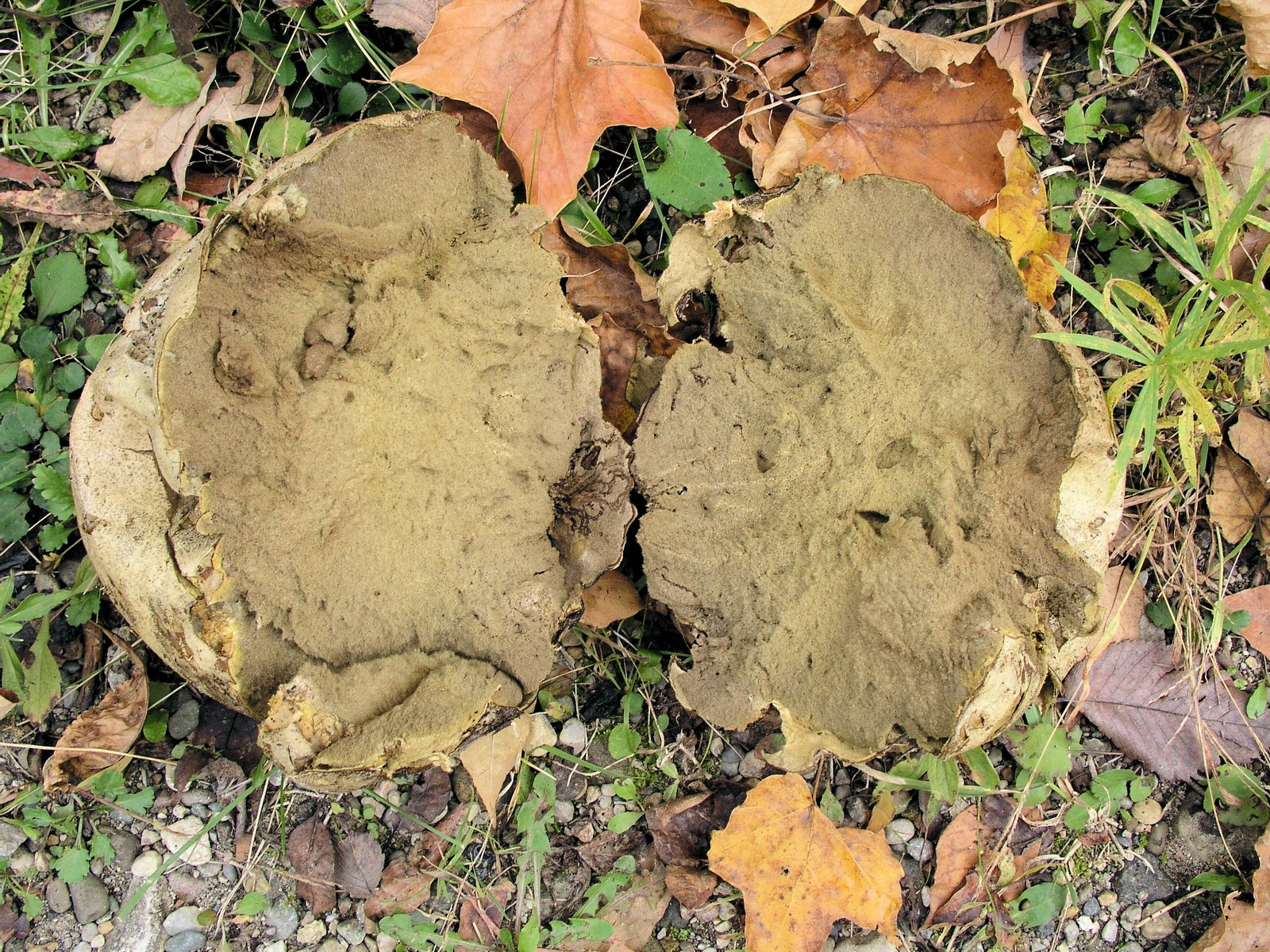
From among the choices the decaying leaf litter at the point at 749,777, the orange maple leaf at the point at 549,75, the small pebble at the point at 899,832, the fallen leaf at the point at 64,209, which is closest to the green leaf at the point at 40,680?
the decaying leaf litter at the point at 749,777

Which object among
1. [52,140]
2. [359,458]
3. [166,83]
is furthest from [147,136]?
[359,458]

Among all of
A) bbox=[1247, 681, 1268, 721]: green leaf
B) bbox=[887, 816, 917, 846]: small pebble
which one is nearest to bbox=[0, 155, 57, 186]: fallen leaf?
bbox=[887, 816, 917, 846]: small pebble

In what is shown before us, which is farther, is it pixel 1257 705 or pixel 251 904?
pixel 1257 705

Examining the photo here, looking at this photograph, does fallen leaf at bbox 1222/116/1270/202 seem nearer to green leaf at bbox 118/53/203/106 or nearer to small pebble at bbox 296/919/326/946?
green leaf at bbox 118/53/203/106

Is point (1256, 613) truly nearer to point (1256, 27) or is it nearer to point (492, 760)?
point (1256, 27)

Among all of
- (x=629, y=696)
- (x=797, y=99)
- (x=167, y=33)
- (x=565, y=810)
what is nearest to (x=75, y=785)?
(x=565, y=810)
